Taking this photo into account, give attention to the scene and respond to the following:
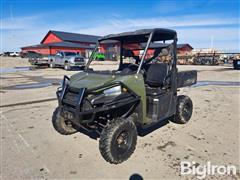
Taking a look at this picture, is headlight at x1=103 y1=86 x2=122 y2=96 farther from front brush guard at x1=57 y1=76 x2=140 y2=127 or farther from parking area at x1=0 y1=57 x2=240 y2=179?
parking area at x1=0 y1=57 x2=240 y2=179

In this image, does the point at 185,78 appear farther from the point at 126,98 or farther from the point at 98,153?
the point at 98,153

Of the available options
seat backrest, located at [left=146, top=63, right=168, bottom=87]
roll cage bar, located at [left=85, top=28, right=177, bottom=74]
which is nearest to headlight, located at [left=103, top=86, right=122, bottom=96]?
roll cage bar, located at [left=85, top=28, right=177, bottom=74]

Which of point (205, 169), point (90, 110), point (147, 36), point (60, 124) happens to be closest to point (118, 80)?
point (90, 110)

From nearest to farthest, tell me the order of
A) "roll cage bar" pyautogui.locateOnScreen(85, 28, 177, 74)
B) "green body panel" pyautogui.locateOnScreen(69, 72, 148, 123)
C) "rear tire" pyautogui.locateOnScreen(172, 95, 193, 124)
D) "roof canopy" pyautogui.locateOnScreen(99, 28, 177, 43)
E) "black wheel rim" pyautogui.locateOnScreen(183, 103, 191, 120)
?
"green body panel" pyautogui.locateOnScreen(69, 72, 148, 123) < "roll cage bar" pyautogui.locateOnScreen(85, 28, 177, 74) < "roof canopy" pyautogui.locateOnScreen(99, 28, 177, 43) < "rear tire" pyautogui.locateOnScreen(172, 95, 193, 124) < "black wheel rim" pyautogui.locateOnScreen(183, 103, 191, 120)

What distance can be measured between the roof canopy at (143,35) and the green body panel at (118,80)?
0.93m

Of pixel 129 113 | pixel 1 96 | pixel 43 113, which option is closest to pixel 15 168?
pixel 129 113

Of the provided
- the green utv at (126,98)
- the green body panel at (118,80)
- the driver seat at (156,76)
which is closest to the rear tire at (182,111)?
the green utv at (126,98)

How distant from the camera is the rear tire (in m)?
4.73

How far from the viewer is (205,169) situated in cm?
304

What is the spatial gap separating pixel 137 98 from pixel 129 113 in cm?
38

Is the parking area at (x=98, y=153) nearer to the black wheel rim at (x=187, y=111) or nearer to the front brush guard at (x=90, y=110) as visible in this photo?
the black wheel rim at (x=187, y=111)

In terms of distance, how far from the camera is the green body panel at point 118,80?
11.0 ft

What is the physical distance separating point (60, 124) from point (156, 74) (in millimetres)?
2195

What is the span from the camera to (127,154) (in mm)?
3373
